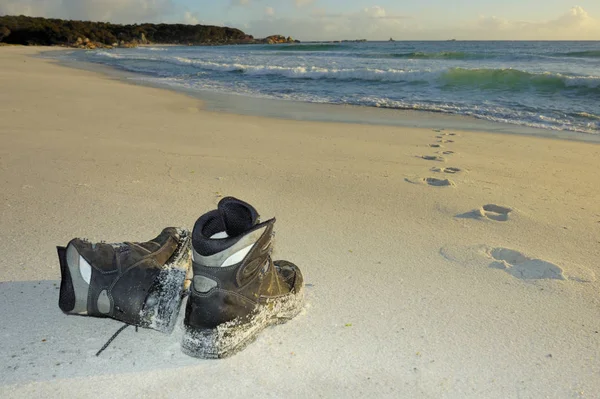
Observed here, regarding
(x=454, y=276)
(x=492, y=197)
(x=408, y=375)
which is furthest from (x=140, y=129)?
(x=408, y=375)

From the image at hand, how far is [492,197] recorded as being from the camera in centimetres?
331

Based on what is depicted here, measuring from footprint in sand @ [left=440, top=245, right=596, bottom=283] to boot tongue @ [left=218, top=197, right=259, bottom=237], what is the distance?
1.20m

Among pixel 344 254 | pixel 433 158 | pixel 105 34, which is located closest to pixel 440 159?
pixel 433 158

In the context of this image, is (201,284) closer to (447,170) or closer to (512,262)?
(512,262)

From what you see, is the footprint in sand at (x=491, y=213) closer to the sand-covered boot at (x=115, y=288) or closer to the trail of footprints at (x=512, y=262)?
the trail of footprints at (x=512, y=262)

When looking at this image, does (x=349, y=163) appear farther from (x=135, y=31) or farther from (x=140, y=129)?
(x=135, y=31)

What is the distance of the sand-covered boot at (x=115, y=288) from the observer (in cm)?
171

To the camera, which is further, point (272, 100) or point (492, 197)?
point (272, 100)

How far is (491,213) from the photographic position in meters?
3.05

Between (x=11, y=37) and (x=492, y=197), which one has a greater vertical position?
(x=11, y=37)

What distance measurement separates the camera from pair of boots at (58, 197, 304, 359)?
165 cm

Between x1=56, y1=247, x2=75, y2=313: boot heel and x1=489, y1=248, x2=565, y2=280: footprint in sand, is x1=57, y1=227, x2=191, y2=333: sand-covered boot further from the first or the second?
x1=489, y1=248, x2=565, y2=280: footprint in sand

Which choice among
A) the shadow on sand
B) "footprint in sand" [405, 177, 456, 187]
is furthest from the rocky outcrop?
the shadow on sand

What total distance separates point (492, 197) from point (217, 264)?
2.30 metres
